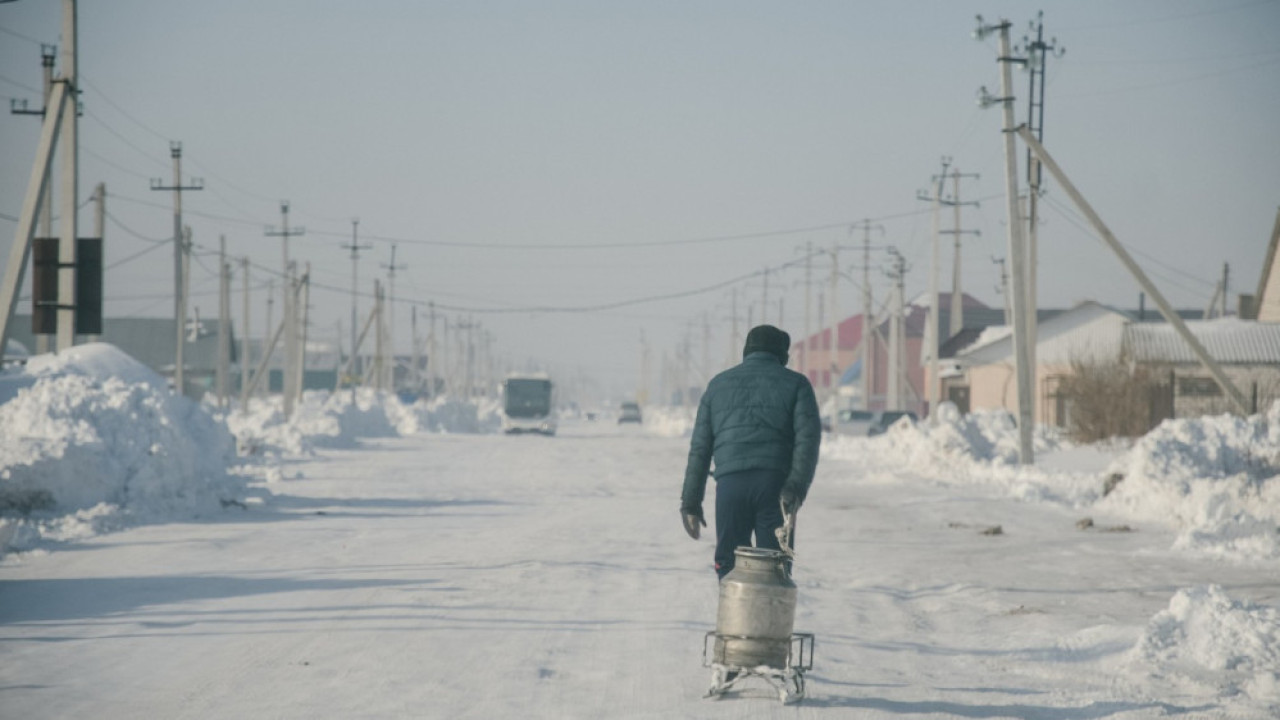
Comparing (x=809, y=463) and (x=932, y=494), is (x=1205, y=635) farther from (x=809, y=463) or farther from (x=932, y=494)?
(x=932, y=494)

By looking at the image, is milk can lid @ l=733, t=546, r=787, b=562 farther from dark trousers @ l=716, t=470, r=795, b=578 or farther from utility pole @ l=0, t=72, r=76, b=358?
utility pole @ l=0, t=72, r=76, b=358

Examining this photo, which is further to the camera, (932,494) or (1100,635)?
(932,494)

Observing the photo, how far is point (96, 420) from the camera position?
1884 cm

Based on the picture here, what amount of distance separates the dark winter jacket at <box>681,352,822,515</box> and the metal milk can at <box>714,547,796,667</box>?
52 centimetres

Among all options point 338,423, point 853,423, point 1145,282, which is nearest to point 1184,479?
point 1145,282

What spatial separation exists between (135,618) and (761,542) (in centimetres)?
503

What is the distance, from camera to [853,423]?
67.9 meters

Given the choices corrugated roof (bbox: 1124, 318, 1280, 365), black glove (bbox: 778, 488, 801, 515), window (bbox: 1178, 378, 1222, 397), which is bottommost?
black glove (bbox: 778, 488, 801, 515)

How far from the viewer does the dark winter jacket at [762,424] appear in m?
7.97

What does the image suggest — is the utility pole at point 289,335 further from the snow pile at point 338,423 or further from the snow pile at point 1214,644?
the snow pile at point 1214,644

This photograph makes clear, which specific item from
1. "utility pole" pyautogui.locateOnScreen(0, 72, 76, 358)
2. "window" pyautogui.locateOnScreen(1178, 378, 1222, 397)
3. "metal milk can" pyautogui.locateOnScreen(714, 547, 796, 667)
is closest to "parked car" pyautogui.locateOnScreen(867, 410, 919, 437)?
"window" pyautogui.locateOnScreen(1178, 378, 1222, 397)

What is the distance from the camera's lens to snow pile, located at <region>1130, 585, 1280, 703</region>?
27.3 ft

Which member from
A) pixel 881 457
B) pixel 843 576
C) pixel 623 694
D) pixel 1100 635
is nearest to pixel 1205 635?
pixel 1100 635

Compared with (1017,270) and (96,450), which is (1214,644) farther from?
(1017,270)
